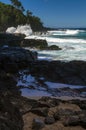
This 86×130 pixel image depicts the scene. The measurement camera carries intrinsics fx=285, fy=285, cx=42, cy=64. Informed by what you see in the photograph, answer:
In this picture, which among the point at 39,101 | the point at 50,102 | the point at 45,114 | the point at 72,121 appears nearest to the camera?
the point at 72,121

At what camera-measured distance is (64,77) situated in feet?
40.6

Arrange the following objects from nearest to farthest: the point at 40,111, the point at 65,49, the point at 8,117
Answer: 1. the point at 8,117
2. the point at 40,111
3. the point at 65,49

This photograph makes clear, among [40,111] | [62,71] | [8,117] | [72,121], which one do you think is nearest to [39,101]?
[40,111]

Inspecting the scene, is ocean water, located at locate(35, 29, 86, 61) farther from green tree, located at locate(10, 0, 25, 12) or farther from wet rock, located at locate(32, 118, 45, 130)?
green tree, located at locate(10, 0, 25, 12)

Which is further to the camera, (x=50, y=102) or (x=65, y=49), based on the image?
(x=65, y=49)

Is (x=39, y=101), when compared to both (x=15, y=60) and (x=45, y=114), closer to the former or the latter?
(x=45, y=114)

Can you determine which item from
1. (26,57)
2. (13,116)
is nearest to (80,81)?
(26,57)

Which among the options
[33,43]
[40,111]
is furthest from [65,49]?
[40,111]

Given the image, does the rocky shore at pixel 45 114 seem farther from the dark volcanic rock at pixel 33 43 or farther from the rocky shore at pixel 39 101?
the dark volcanic rock at pixel 33 43

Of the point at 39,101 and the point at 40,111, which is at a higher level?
the point at 40,111

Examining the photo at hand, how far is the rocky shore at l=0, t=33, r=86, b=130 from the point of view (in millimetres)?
4946

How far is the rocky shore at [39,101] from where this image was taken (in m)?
4.95

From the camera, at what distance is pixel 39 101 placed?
862 cm

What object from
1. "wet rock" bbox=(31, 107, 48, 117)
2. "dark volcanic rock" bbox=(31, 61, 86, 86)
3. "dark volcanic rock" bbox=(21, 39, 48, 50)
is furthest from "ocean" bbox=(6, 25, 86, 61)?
"wet rock" bbox=(31, 107, 48, 117)
